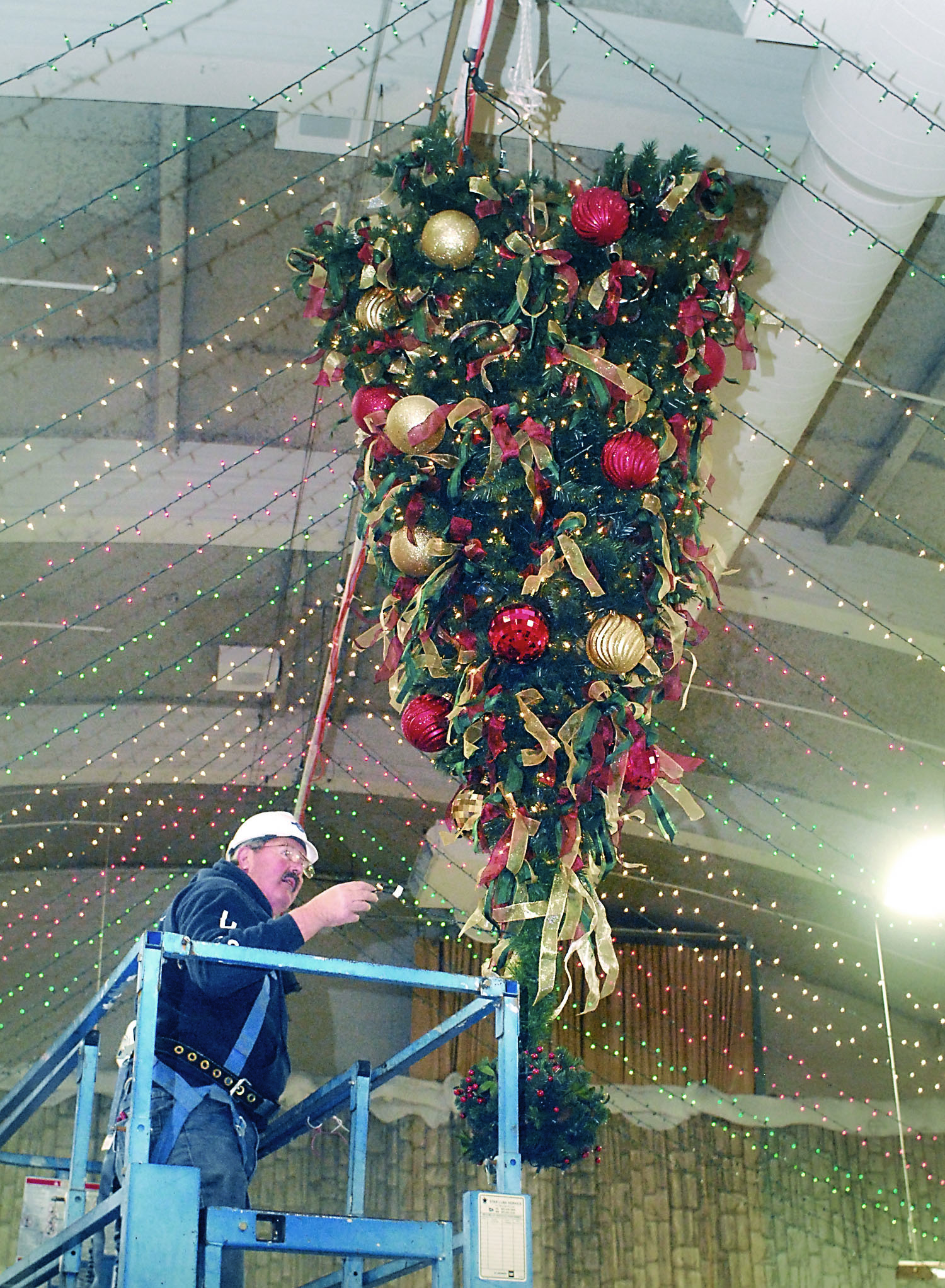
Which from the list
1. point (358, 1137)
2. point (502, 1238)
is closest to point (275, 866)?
point (358, 1137)

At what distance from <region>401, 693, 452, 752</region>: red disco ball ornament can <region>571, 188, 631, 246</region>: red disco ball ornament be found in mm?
1451

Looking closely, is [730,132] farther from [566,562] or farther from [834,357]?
[566,562]

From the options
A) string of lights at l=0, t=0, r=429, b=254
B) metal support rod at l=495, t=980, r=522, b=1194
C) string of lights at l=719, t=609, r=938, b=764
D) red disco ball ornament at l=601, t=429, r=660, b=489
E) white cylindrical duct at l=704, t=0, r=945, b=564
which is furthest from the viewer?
string of lights at l=719, t=609, r=938, b=764

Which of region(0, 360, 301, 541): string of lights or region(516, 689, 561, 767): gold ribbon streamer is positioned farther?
region(0, 360, 301, 541): string of lights

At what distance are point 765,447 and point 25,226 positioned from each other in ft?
12.6

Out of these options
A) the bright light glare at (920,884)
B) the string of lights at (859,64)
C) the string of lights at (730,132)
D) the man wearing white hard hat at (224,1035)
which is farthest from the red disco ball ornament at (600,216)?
the bright light glare at (920,884)

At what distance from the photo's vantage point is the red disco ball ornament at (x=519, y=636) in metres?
3.61

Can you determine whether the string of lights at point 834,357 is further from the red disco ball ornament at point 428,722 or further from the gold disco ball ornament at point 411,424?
the red disco ball ornament at point 428,722

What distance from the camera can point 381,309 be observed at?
4070 millimetres

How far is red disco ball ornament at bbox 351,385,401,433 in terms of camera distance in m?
4.04

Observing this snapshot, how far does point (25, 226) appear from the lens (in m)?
6.57

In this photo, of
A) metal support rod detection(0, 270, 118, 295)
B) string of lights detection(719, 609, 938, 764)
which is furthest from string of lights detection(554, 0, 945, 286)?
string of lights detection(719, 609, 938, 764)

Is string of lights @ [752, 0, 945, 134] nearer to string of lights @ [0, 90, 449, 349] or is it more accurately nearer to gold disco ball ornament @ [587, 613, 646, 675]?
string of lights @ [0, 90, 449, 349]

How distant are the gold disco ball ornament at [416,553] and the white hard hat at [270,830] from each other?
0.80 meters
